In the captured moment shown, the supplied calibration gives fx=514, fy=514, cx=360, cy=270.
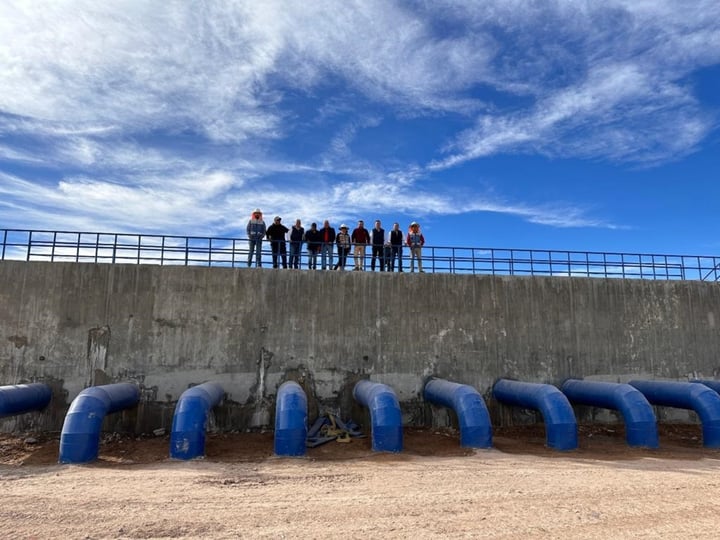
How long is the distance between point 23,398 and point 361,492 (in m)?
8.57

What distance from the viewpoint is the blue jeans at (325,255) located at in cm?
1517

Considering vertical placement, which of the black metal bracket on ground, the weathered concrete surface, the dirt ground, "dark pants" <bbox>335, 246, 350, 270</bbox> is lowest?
the dirt ground

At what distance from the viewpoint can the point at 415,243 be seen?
53.1ft

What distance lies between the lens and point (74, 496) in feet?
24.7

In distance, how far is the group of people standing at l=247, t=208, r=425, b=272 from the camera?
15.1 meters

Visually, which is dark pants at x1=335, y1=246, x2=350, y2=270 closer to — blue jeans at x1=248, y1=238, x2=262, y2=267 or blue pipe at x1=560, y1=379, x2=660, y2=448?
blue jeans at x1=248, y1=238, x2=262, y2=267

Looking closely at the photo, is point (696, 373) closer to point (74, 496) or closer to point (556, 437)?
point (556, 437)

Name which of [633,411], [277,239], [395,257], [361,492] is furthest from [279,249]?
[633,411]

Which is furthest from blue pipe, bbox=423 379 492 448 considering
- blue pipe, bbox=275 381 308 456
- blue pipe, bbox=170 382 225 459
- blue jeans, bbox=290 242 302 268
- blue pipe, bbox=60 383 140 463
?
blue pipe, bbox=60 383 140 463

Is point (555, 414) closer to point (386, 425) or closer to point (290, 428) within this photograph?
point (386, 425)

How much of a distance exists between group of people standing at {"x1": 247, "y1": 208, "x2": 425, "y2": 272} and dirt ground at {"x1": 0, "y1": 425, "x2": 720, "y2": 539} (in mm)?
5381

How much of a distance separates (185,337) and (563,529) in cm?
1049

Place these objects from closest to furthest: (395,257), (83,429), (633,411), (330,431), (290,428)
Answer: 1. (83,429)
2. (290,428)
3. (633,411)
4. (330,431)
5. (395,257)

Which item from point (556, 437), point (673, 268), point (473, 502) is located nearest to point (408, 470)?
point (473, 502)
